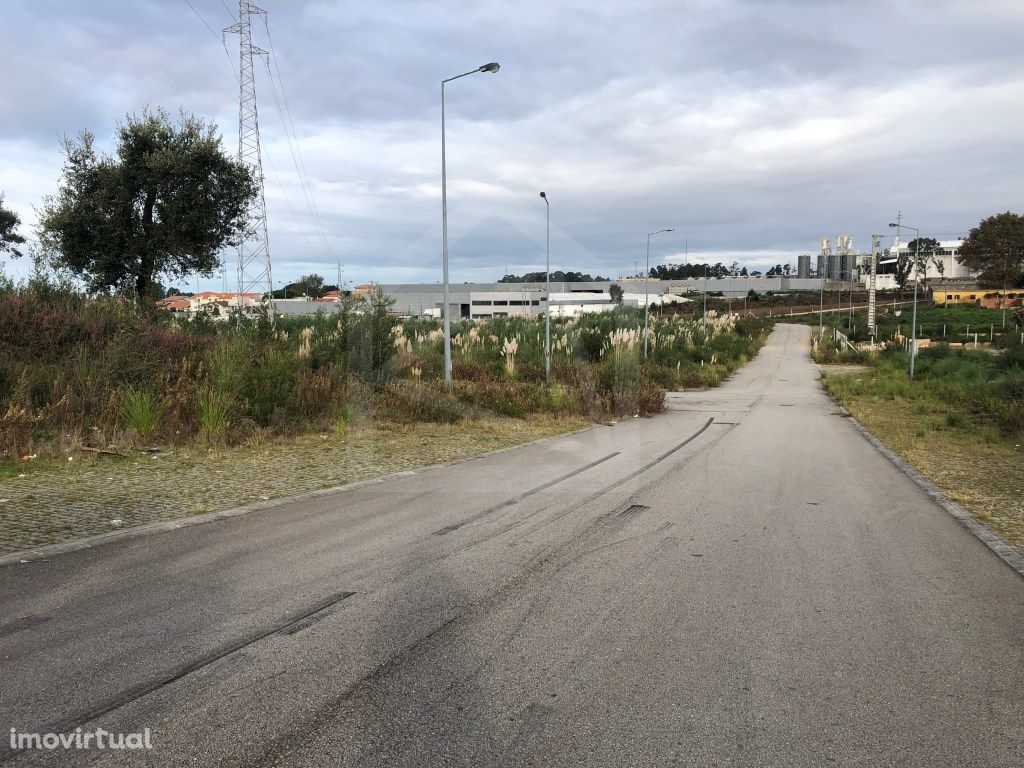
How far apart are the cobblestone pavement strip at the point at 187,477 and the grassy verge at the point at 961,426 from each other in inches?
297

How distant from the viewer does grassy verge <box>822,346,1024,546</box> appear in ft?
32.0

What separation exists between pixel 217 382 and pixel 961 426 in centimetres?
1682

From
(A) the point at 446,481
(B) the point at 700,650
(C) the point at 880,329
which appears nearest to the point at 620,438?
(A) the point at 446,481

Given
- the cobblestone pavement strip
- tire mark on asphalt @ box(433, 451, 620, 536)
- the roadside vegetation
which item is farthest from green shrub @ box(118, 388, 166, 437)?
tire mark on asphalt @ box(433, 451, 620, 536)

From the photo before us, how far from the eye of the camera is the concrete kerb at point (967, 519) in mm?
6660

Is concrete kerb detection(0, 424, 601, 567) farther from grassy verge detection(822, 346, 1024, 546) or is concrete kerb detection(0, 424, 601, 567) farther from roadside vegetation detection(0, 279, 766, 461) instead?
grassy verge detection(822, 346, 1024, 546)

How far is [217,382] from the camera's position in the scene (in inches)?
519

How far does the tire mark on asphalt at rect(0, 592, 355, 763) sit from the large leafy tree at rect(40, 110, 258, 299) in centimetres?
2121

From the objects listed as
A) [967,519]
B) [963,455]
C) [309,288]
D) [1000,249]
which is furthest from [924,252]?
[967,519]

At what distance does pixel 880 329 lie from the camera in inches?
3017

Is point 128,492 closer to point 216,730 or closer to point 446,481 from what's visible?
point 446,481

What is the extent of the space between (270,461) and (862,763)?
9.48m

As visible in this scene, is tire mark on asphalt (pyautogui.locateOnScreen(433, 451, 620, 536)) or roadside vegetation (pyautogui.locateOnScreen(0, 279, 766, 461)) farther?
roadside vegetation (pyautogui.locateOnScreen(0, 279, 766, 461))

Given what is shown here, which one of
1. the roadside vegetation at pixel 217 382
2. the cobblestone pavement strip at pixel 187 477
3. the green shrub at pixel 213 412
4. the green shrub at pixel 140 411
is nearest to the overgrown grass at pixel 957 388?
the roadside vegetation at pixel 217 382
